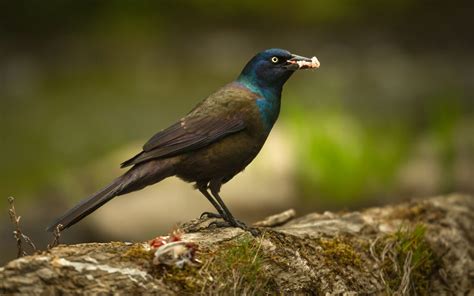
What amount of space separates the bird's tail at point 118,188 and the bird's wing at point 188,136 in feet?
0.20

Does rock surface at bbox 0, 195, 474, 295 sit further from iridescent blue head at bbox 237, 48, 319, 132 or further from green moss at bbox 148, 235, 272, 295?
iridescent blue head at bbox 237, 48, 319, 132

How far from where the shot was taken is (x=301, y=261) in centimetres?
457

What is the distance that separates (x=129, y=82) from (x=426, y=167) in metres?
6.29

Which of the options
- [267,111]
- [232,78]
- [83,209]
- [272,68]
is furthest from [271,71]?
[232,78]

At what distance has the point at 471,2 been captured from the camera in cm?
1522

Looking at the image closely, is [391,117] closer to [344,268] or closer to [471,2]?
[471,2]

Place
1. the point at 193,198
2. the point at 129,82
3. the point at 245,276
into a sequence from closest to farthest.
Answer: the point at 245,276 < the point at 193,198 < the point at 129,82

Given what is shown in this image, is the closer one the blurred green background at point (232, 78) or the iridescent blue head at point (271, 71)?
the iridescent blue head at point (271, 71)

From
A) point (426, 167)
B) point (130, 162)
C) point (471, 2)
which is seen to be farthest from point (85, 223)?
point (471, 2)

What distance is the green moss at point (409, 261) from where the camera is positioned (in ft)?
16.1

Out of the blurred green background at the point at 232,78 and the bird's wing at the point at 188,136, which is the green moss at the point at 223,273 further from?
the blurred green background at the point at 232,78

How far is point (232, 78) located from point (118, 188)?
889 centimetres

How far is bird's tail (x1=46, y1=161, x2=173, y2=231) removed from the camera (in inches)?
182

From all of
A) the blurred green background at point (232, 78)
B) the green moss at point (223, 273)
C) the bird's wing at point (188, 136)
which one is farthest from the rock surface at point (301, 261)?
the blurred green background at point (232, 78)
